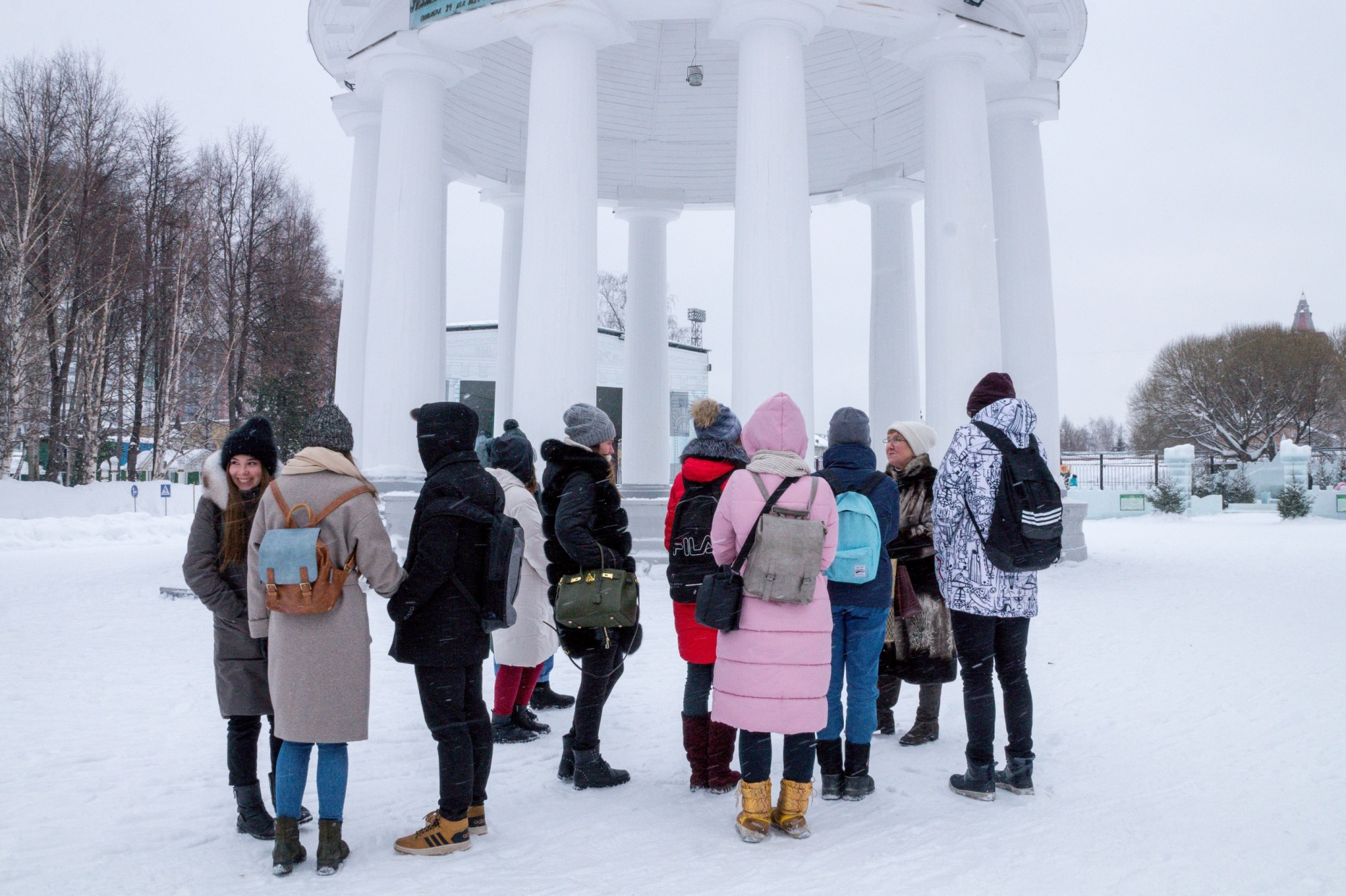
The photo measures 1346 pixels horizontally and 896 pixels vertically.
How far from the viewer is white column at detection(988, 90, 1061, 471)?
46.5 feet

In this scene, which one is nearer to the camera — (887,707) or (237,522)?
(237,522)

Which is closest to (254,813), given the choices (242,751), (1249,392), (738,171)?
(242,751)

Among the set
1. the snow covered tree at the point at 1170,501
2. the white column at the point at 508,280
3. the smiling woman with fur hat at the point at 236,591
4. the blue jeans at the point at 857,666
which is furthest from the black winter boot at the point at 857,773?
the snow covered tree at the point at 1170,501

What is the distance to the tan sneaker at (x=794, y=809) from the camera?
155 inches

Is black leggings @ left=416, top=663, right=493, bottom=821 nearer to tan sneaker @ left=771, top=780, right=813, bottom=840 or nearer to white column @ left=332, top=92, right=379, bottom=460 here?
tan sneaker @ left=771, top=780, right=813, bottom=840

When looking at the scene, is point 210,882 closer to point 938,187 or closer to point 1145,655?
point 1145,655

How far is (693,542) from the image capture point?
4.37 metres

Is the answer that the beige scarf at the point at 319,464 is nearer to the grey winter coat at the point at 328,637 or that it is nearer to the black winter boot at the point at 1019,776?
the grey winter coat at the point at 328,637

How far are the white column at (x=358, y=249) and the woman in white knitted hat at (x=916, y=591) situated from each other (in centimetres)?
1154

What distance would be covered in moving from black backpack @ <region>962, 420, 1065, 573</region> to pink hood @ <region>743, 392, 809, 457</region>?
107 cm

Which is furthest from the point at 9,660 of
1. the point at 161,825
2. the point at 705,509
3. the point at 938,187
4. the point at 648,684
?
the point at 938,187

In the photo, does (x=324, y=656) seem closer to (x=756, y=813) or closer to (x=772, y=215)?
(x=756, y=813)

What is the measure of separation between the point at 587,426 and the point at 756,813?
6.53 feet

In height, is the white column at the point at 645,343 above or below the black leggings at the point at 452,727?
above
